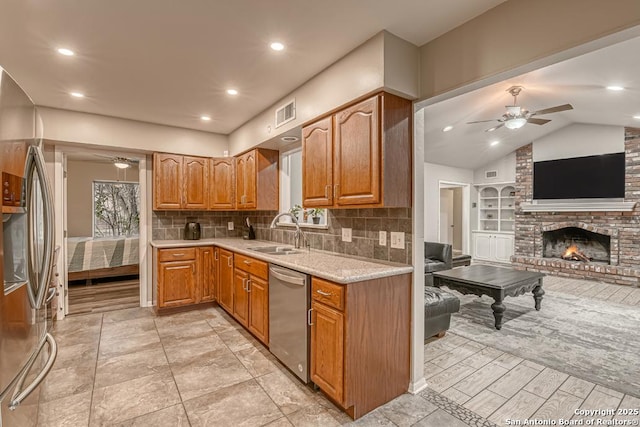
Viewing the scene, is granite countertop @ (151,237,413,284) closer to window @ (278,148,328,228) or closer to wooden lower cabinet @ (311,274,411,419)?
wooden lower cabinet @ (311,274,411,419)

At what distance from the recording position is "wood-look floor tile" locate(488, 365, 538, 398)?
Answer: 2289 mm

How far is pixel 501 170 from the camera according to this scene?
809cm

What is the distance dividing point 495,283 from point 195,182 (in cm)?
413

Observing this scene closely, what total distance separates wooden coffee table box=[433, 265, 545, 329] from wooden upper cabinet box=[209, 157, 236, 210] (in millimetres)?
3084

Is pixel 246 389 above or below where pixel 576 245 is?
below

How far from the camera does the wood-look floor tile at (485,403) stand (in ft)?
6.76

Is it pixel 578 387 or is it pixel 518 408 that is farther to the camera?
pixel 578 387

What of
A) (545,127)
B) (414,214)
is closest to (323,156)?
(414,214)

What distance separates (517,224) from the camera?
24.8ft

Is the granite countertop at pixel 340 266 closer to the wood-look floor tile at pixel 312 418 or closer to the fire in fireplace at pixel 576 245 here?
the wood-look floor tile at pixel 312 418

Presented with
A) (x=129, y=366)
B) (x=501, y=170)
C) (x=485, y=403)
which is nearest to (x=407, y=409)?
(x=485, y=403)

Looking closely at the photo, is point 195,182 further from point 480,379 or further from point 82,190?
point 82,190

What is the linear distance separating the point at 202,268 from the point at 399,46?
346 cm

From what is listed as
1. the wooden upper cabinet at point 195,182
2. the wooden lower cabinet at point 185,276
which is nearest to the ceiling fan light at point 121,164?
the wooden upper cabinet at point 195,182
